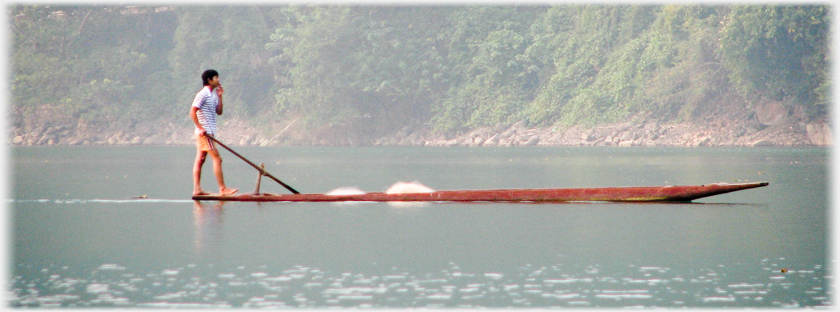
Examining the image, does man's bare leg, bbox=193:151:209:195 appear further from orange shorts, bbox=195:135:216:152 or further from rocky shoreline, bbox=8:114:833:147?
rocky shoreline, bbox=8:114:833:147

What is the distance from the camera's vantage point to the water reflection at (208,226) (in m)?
8.25

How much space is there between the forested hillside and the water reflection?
121ft

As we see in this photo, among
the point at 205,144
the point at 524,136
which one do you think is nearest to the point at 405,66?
the point at 524,136

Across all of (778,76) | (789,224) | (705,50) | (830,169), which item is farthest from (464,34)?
(789,224)

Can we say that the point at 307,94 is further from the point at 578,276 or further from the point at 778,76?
the point at 578,276

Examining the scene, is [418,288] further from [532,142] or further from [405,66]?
[405,66]

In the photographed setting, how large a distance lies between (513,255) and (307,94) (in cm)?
5226

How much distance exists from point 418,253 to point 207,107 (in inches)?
200

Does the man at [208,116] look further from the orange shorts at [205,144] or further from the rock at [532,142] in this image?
the rock at [532,142]

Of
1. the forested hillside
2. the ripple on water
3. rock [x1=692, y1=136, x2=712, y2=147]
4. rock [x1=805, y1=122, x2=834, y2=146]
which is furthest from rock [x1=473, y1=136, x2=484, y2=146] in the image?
the ripple on water

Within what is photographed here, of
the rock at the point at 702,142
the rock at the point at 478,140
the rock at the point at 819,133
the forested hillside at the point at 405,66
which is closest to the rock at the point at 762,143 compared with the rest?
the rock at the point at 819,133

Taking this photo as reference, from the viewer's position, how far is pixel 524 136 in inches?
2087

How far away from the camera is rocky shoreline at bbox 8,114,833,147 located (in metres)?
45.2

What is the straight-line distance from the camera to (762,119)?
46.3 metres
